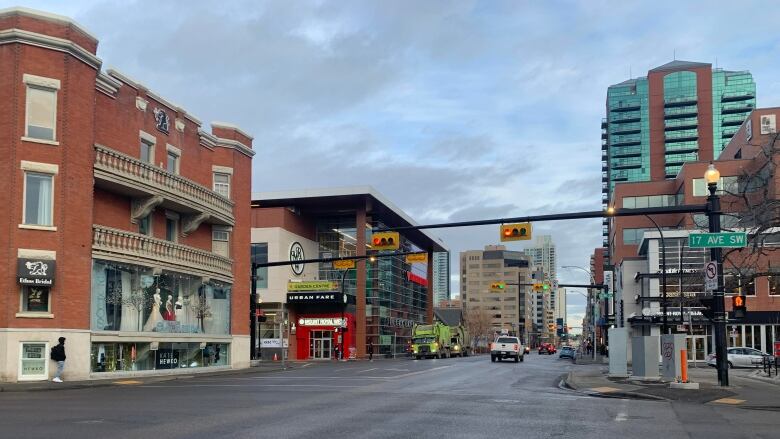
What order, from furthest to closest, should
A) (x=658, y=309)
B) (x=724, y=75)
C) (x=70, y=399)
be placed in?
(x=724, y=75), (x=658, y=309), (x=70, y=399)

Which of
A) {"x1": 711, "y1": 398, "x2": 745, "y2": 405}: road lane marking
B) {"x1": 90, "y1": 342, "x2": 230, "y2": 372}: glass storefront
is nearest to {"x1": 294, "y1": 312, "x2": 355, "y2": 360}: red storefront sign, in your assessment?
{"x1": 90, "y1": 342, "x2": 230, "y2": 372}: glass storefront

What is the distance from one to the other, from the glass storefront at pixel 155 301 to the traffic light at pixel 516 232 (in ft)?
56.2

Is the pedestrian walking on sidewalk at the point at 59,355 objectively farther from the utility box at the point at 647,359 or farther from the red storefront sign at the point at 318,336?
the red storefront sign at the point at 318,336

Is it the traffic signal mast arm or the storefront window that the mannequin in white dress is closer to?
the storefront window

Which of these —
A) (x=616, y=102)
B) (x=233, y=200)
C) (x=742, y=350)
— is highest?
(x=616, y=102)

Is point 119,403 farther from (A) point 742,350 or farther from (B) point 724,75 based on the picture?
(B) point 724,75

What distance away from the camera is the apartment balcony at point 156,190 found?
111 ft

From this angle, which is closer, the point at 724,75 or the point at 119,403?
the point at 119,403

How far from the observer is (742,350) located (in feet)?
179

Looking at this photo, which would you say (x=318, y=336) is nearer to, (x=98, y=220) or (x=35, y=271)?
(x=98, y=220)

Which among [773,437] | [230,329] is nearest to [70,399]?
[773,437]

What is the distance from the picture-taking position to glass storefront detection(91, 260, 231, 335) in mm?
33531

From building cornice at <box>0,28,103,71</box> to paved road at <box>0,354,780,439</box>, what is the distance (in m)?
15.4

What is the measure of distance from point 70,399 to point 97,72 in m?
17.8
